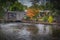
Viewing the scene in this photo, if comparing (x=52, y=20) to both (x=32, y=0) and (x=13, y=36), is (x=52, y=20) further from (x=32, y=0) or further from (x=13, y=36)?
(x=13, y=36)

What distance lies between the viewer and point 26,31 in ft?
4.94

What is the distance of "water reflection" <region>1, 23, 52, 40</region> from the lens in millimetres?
1454

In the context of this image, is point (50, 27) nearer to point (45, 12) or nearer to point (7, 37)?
point (45, 12)

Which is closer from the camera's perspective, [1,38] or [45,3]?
[1,38]

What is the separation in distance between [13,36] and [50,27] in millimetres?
404

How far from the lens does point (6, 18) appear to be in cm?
153

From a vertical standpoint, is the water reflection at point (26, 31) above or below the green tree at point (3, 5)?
below

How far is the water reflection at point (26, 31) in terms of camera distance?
1454mm

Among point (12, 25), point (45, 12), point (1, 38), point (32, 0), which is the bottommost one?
point (1, 38)

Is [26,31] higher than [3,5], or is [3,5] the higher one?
[3,5]

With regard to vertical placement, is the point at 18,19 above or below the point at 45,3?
below

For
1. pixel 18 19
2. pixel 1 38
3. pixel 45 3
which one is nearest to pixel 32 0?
pixel 45 3

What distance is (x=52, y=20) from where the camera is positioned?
59.9 inches

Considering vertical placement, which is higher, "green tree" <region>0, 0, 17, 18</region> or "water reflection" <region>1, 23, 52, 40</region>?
"green tree" <region>0, 0, 17, 18</region>
